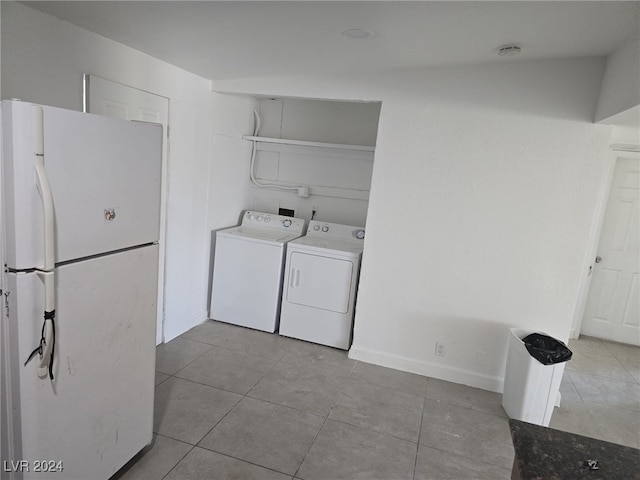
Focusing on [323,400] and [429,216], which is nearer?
[323,400]

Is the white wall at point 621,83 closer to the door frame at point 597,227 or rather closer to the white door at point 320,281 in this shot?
the door frame at point 597,227

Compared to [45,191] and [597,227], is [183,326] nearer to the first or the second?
[45,191]

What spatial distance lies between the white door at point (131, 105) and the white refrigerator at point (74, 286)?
0.90 metres

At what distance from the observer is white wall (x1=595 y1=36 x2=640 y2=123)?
2.22 metres

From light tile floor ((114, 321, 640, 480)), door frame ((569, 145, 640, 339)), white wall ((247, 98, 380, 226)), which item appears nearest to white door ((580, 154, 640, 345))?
door frame ((569, 145, 640, 339))

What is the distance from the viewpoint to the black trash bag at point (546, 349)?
8.74ft

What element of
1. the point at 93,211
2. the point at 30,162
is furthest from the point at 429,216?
the point at 30,162

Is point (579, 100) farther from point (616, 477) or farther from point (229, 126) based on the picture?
point (229, 126)

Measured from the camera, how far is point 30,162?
4.49ft

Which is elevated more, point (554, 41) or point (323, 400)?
point (554, 41)

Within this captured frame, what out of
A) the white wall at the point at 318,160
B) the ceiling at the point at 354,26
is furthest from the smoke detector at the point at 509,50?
the white wall at the point at 318,160

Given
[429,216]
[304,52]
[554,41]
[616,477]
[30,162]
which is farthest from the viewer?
[429,216]

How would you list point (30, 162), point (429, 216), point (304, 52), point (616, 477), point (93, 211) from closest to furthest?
point (616, 477) < point (30, 162) < point (93, 211) < point (304, 52) < point (429, 216)

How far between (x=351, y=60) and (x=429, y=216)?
1.32 m
